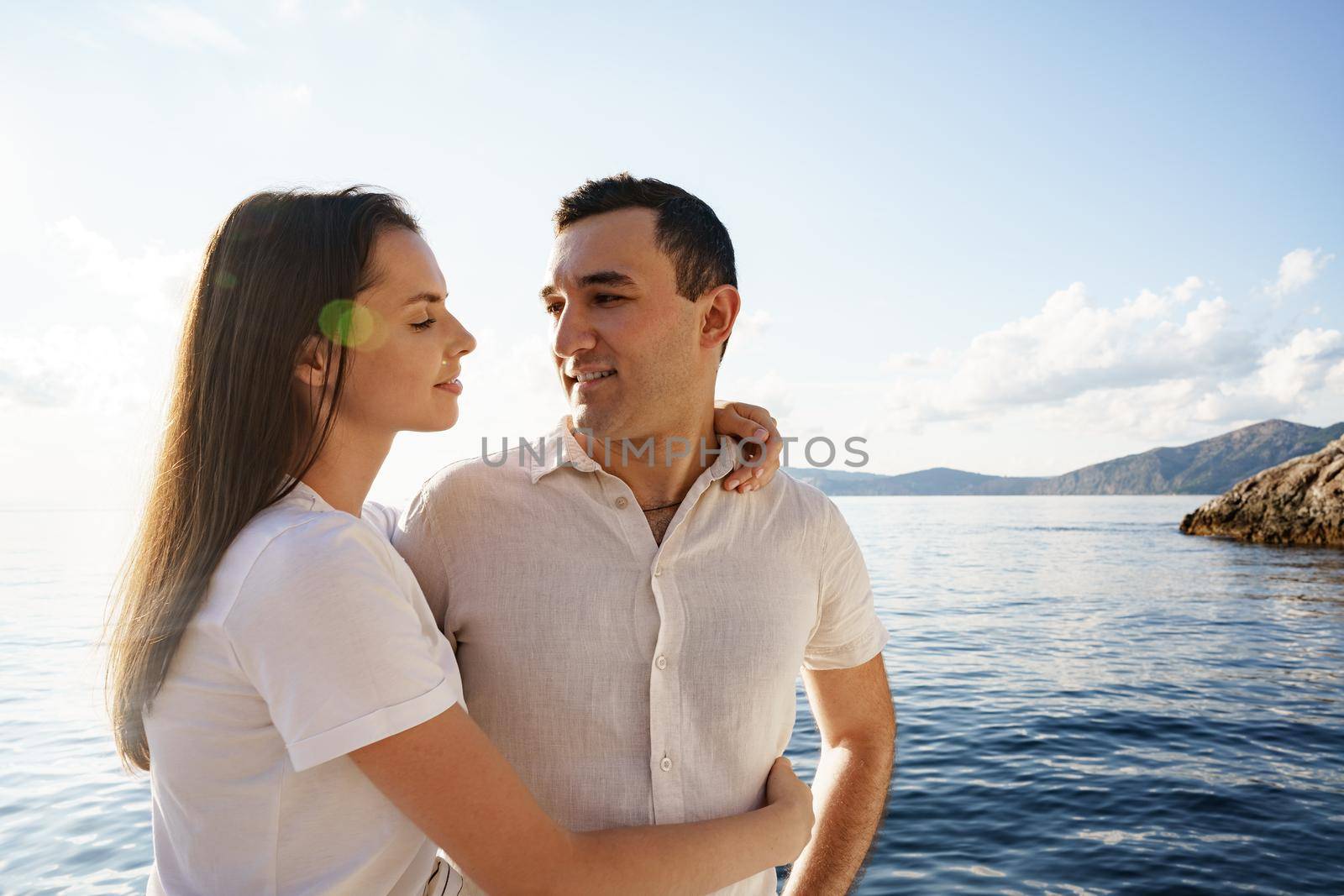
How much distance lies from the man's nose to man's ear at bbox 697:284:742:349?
43cm

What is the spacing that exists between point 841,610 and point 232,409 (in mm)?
1829

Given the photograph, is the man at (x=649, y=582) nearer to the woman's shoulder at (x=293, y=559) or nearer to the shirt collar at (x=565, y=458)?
the shirt collar at (x=565, y=458)

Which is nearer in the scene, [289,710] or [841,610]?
[289,710]

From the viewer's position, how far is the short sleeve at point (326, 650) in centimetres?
138

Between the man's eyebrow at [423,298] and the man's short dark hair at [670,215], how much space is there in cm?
93

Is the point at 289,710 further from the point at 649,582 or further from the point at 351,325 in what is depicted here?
the point at 649,582

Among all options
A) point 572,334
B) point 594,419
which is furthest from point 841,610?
point 572,334

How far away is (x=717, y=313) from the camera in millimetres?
3027

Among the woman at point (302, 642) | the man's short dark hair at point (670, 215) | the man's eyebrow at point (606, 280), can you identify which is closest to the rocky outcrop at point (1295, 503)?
the man's short dark hair at point (670, 215)

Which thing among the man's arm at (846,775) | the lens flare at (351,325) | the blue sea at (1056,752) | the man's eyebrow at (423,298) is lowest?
the blue sea at (1056,752)

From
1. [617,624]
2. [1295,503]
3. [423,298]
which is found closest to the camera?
[423,298]

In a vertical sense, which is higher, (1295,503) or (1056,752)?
(1295,503)

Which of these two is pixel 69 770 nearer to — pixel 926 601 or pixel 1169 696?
pixel 1169 696

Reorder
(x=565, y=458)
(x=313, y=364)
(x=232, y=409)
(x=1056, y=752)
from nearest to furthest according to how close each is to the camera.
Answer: (x=232, y=409)
(x=313, y=364)
(x=565, y=458)
(x=1056, y=752)
